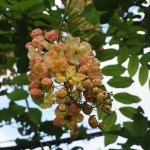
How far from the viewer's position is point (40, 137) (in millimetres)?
2705

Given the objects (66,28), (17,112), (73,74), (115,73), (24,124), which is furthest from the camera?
(24,124)

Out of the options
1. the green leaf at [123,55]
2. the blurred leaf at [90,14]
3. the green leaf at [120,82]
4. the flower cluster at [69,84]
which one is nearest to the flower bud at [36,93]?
the flower cluster at [69,84]

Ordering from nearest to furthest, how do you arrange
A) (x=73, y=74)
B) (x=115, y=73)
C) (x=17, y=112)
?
(x=73, y=74) → (x=115, y=73) → (x=17, y=112)

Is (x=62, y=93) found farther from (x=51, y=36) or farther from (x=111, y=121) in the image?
(x=111, y=121)

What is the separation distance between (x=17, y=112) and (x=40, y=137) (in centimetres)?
25

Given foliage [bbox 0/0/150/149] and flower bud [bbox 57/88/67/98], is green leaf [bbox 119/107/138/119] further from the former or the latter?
flower bud [bbox 57/88/67/98]

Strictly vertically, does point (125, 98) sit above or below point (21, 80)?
below

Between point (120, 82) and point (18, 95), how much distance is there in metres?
0.48

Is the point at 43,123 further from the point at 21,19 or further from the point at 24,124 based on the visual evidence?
the point at 21,19

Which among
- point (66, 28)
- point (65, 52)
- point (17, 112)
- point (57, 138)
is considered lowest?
point (57, 138)

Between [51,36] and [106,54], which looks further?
[106,54]

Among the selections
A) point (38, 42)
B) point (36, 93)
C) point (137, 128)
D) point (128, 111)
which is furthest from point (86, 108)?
point (128, 111)

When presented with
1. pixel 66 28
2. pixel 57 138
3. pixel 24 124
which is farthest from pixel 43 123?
pixel 66 28

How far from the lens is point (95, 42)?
238 cm
